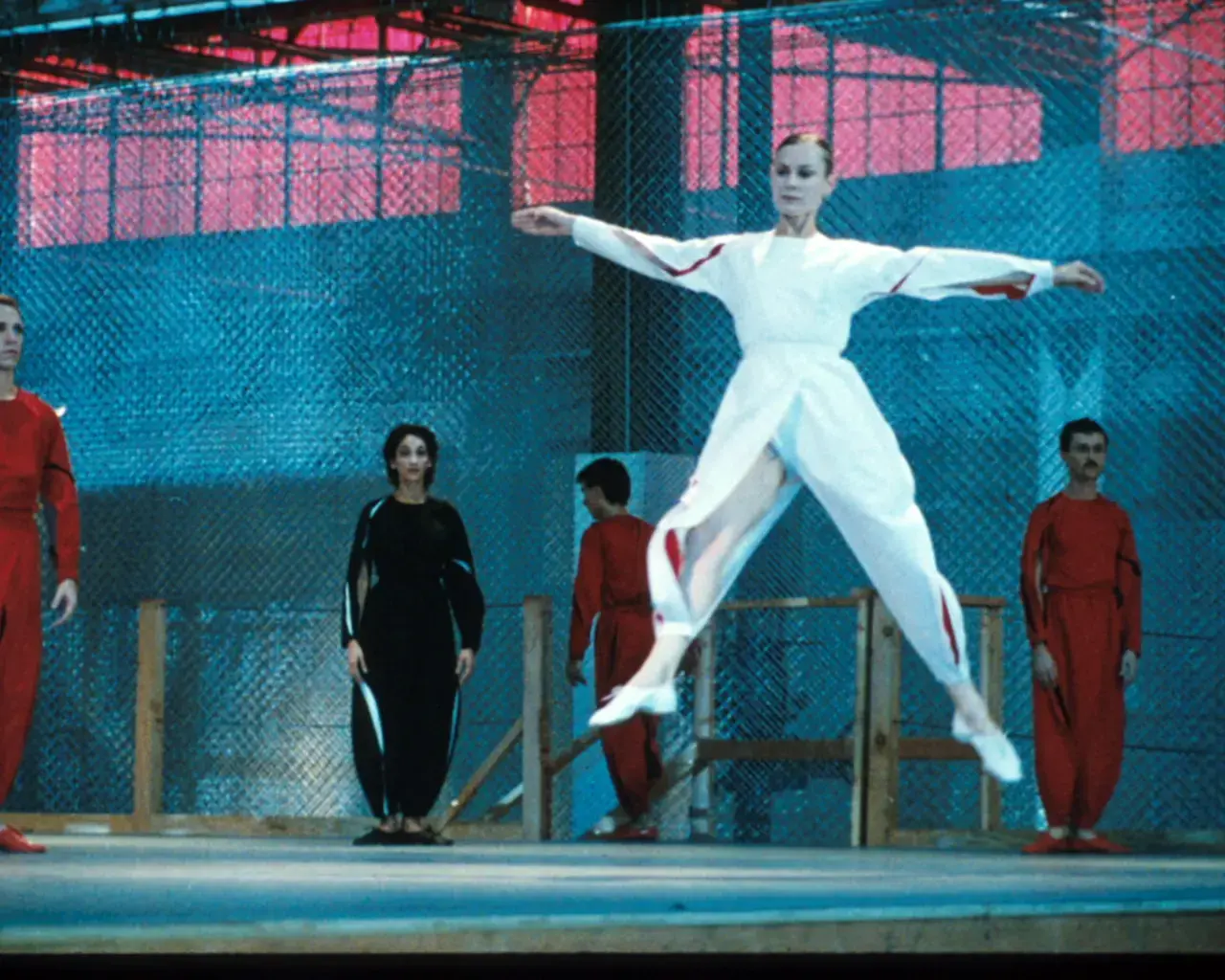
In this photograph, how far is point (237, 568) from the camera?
38.3 feet

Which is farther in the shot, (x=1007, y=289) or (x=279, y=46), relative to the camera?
(x=279, y=46)

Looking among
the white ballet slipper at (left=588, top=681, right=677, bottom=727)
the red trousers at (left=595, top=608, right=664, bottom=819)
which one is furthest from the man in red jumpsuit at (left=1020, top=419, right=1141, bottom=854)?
the white ballet slipper at (left=588, top=681, right=677, bottom=727)

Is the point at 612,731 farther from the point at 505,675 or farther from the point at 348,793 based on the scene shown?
the point at 348,793

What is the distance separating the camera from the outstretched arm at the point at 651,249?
20.2 ft

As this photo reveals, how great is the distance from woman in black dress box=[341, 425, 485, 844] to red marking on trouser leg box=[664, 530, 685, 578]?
3.04m

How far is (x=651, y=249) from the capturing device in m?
6.18

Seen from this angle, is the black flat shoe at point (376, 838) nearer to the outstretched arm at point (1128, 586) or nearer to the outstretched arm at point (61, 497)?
the outstretched arm at point (61, 497)

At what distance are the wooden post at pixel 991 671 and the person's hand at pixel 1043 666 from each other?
650 mm

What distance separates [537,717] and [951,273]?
4.60m

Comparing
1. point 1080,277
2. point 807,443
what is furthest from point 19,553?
point 1080,277

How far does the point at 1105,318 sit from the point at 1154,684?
1.50 meters

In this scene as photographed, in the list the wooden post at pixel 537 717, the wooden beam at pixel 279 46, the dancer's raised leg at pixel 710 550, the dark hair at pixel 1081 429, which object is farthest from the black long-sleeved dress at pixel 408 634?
the wooden beam at pixel 279 46

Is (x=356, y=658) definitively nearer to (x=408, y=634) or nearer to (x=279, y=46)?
(x=408, y=634)

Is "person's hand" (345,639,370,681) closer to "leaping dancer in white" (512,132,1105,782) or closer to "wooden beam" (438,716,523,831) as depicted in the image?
"wooden beam" (438,716,523,831)
